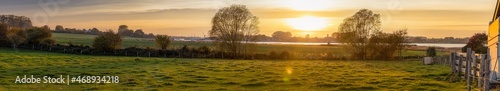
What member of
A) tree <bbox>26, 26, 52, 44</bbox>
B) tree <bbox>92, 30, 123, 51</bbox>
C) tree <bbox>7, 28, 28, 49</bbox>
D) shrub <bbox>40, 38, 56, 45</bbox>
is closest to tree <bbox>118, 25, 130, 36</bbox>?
tree <bbox>92, 30, 123, 51</bbox>

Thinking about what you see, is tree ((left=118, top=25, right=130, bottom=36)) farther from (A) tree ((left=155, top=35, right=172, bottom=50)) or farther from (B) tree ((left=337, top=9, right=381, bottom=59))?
(B) tree ((left=337, top=9, right=381, bottom=59))

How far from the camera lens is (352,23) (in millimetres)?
64125

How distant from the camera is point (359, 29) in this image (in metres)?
63.9

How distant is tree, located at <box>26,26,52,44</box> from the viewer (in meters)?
68.6

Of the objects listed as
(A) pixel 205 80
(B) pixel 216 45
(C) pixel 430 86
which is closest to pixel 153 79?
(A) pixel 205 80

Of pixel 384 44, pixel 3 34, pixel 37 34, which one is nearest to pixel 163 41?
pixel 37 34

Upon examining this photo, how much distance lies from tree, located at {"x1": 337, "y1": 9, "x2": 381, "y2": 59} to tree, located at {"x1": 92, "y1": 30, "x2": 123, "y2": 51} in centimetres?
3289

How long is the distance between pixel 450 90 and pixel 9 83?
18.9m

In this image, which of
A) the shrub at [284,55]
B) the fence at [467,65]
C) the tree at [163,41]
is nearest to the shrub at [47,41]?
the tree at [163,41]

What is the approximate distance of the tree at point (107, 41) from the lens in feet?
206

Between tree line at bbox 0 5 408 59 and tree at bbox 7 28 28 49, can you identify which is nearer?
tree line at bbox 0 5 408 59

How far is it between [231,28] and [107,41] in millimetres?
17732

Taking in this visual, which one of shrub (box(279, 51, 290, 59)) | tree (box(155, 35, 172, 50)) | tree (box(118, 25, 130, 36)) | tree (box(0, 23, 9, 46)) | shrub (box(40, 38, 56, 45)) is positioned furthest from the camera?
tree (box(118, 25, 130, 36))

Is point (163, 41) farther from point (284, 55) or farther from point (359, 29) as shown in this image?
point (359, 29)
